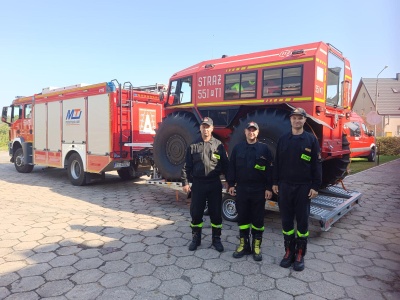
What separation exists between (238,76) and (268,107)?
0.82 metres

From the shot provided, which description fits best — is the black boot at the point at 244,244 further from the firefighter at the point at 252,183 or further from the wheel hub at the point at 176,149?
the wheel hub at the point at 176,149

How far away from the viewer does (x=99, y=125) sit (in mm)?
7883

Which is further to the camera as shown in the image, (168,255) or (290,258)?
(168,255)

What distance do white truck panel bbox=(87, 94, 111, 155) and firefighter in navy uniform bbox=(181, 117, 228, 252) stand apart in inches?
172

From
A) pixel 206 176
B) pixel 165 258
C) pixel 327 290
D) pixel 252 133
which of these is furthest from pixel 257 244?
pixel 252 133

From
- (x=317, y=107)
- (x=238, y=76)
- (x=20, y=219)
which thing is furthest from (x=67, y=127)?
(x=317, y=107)

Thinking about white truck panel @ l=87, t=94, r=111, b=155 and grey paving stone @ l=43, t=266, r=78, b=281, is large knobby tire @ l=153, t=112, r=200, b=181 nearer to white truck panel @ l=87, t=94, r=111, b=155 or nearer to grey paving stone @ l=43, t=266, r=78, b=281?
white truck panel @ l=87, t=94, r=111, b=155

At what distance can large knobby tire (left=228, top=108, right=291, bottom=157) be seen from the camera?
14.4 ft

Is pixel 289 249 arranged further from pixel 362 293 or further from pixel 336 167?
pixel 336 167

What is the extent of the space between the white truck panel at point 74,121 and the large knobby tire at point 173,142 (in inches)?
127

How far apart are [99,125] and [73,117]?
4.11 ft

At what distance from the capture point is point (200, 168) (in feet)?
12.7

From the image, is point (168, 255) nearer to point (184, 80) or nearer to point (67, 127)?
point (184, 80)

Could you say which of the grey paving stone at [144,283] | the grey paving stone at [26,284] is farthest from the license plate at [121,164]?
the grey paving stone at [144,283]
